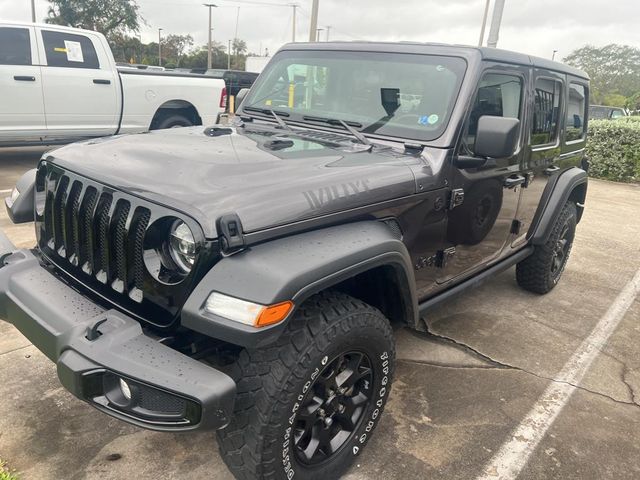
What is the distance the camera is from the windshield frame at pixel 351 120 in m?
2.92

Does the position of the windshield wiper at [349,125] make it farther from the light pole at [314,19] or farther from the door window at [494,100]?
the light pole at [314,19]

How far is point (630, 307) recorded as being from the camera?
4.69m

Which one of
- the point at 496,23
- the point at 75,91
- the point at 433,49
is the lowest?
the point at 75,91

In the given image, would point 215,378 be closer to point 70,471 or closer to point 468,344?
point 70,471

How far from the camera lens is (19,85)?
7.28m

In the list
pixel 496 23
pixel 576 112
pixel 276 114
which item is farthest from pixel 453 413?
pixel 496 23

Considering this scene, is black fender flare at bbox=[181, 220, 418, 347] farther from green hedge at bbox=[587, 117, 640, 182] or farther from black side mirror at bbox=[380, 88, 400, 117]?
green hedge at bbox=[587, 117, 640, 182]

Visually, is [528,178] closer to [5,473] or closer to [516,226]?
[516,226]

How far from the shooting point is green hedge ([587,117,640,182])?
11671 mm

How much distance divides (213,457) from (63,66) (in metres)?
7.05

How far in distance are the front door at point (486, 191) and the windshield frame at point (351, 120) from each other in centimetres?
12

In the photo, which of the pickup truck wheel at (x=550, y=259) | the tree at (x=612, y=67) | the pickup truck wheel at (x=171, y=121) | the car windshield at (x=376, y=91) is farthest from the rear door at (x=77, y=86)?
the tree at (x=612, y=67)

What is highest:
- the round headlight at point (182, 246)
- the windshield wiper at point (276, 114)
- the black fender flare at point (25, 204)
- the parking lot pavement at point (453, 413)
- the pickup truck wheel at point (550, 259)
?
the windshield wiper at point (276, 114)

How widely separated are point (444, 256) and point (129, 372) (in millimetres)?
1916
